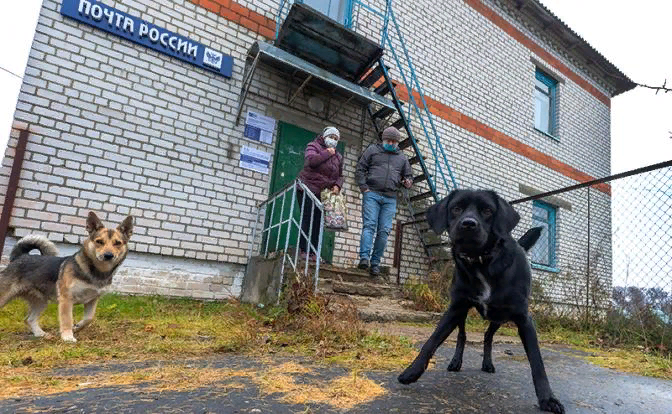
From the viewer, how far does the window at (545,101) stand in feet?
33.0

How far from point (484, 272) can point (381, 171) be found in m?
3.23

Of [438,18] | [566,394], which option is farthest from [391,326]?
[438,18]

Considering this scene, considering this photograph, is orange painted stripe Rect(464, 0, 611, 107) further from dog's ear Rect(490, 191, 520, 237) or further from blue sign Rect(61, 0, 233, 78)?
dog's ear Rect(490, 191, 520, 237)

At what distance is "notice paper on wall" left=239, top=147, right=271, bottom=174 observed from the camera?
18.5 ft

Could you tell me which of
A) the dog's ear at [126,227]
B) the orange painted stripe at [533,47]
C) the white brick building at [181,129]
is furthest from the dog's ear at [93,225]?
the orange painted stripe at [533,47]

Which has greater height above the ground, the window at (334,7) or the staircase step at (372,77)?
the window at (334,7)

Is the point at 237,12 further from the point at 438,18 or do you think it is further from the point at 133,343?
the point at 133,343

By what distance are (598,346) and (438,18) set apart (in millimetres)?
6673

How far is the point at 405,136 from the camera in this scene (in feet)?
23.5

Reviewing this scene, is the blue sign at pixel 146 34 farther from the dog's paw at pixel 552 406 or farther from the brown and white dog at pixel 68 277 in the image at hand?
the dog's paw at pixel 552 406

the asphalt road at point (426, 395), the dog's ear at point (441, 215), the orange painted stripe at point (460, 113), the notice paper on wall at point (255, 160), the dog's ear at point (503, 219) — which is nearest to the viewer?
the asphalt road at point (426, 395)

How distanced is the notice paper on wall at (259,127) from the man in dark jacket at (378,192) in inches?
61.6

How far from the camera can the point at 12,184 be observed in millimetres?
4145

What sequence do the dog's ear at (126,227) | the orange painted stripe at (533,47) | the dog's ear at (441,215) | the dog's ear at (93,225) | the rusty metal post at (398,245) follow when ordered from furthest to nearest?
the orange painted stripe at (533,47), the rusty metal post at (398,245), the dog's ear at (126,227), the dog's ear at (93,225), the dog's ear at (441,215)
